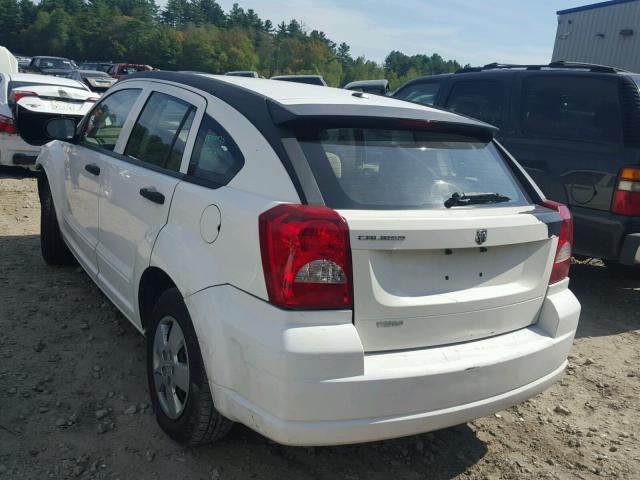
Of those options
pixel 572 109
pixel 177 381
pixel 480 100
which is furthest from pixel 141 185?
pixel 480 100

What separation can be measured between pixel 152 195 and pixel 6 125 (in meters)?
6.81

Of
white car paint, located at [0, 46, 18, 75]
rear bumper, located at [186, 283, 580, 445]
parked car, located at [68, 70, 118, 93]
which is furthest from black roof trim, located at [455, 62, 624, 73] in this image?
parked car, located at [68, 70, 118, 93]

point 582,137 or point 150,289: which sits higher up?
point 582,137

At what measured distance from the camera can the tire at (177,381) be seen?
2457 mm

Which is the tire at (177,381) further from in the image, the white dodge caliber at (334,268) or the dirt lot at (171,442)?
the dirt lot at (171,442)

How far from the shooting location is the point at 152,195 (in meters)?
2.88

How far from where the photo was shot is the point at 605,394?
364 cm

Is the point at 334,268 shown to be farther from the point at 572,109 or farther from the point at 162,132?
the point at 572,109

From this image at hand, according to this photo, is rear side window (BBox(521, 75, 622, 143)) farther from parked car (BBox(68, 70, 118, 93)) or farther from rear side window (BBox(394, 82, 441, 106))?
parked car (BBox(68, 70, 118, 93))

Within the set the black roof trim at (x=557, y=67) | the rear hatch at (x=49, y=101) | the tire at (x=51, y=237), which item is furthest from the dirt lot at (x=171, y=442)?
the rear hatch at (x=49, y=101)

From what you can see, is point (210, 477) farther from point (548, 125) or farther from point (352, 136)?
point (548, 125)

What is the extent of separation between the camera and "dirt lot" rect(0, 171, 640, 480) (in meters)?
2.62

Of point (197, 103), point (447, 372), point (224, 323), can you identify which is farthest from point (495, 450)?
point (197, 103)

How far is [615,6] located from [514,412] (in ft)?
63.3
